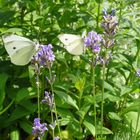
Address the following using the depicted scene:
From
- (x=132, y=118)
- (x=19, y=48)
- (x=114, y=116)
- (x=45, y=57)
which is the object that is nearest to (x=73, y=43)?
(x=19, y=48)

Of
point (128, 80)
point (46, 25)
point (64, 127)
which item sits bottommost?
point (64, 127)

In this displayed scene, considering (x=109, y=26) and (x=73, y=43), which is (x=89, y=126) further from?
(x=109, y=26)

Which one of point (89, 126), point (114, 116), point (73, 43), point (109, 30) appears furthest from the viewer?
point (114, 116)

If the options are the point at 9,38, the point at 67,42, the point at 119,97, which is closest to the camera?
the point at 67,42

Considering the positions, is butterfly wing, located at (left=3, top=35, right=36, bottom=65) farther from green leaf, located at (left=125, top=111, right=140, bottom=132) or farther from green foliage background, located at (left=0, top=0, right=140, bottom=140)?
green leaf, located at (left=125, top=111, right=140, bottom=132)

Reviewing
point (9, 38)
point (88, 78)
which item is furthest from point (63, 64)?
point (9, 38)

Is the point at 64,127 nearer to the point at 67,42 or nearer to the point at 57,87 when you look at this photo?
the point at 57,87

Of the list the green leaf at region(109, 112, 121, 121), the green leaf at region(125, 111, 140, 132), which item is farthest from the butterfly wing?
the green leaf at region(125, 111, 140, 132)
